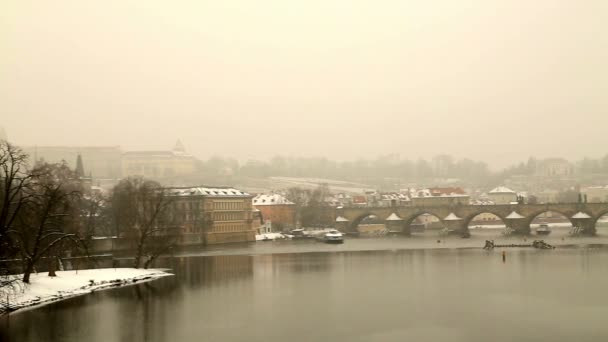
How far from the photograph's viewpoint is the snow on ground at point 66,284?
30250 millimetres

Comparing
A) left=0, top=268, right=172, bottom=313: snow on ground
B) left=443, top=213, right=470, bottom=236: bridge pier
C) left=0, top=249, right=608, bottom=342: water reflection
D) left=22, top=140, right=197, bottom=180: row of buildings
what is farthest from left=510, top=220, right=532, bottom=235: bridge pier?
left=22, top=140, right=197, bottom=180: row of buildings

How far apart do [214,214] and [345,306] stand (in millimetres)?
52247

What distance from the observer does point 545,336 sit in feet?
76.9

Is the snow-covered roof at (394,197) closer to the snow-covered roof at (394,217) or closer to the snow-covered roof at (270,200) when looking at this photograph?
the snow-covered roof at (394,217)

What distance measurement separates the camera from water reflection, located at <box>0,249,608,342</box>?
24312 millimetres

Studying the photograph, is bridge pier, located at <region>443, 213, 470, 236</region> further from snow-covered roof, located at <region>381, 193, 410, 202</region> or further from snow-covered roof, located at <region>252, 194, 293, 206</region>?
snow-covered roof, located at <region>381, 193, 410, 202</region>

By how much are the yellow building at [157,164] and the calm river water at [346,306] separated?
137 metres

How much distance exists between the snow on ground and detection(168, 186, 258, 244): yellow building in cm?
3063

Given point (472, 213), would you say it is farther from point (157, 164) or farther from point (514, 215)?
point (157, 164)

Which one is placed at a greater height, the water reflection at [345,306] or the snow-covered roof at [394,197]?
the snow-covered roof at [394,197]

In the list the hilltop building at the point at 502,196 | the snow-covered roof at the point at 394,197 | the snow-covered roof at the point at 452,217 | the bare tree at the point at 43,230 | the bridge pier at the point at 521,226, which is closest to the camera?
the bare tree at the point at 43,230

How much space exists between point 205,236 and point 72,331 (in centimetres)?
5293

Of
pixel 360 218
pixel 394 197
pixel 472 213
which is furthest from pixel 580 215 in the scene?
pixel 394 197

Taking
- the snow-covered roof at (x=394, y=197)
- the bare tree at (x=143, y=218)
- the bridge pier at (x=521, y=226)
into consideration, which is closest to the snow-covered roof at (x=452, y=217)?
the bridge pier at (x=521, y=226)
